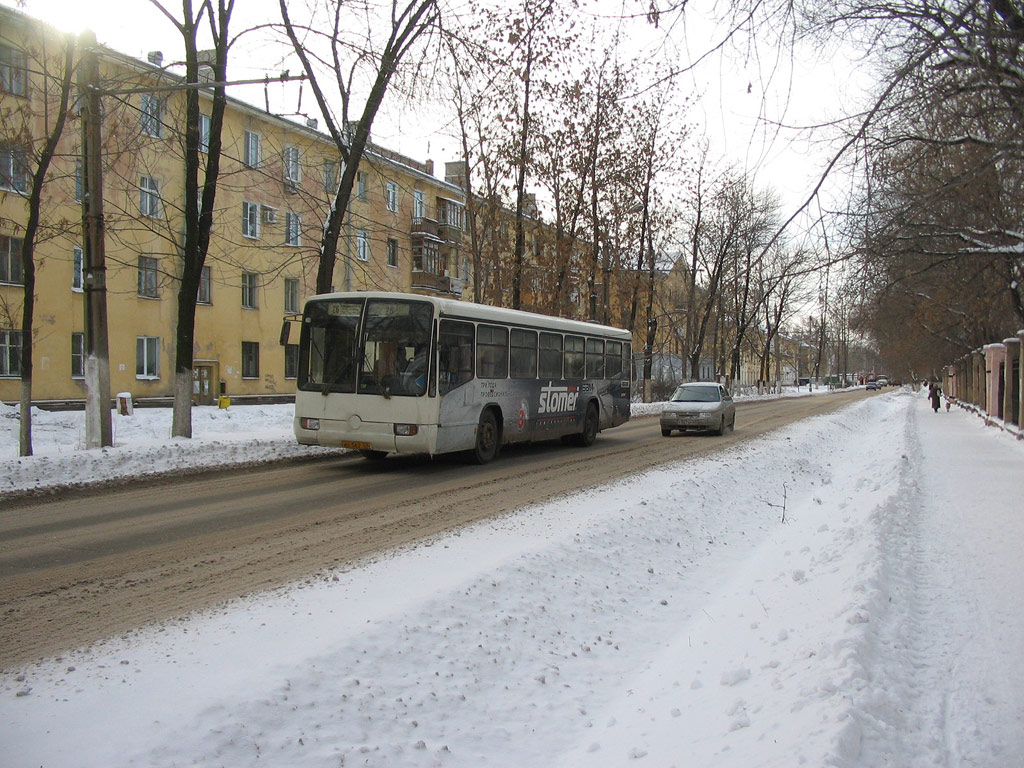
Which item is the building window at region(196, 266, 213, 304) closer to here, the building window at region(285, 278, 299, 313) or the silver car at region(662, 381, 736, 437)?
the building window at region(285, 278, 299, 313)

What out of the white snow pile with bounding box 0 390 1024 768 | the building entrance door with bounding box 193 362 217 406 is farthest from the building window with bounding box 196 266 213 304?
the white snow pile with bounding box 0 390 1024 768

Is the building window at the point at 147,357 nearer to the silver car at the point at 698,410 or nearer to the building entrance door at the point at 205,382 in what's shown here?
the building entrance door at the point at 205,382

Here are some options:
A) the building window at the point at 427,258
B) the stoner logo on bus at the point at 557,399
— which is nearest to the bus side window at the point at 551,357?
the stoner logo on bus at the point at 557,399

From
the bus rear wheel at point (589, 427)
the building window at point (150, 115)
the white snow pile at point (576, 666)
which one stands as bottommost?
the white snow pile at point (576, 666)

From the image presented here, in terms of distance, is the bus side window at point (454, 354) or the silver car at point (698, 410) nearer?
the bus side window at point (454, 354)

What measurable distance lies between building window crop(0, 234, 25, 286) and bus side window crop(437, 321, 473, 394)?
23.6 metres

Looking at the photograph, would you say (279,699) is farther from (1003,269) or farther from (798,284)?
(1003,269)

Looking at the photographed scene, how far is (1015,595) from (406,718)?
17.4 feet

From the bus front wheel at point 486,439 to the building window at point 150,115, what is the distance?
8304 mm

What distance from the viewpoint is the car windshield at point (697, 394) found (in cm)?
2244

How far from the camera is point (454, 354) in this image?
13.1m

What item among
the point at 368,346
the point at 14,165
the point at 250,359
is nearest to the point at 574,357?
the point at 368,346

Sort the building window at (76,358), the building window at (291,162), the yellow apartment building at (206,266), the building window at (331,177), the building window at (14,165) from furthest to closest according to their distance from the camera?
the building window at (76,358) < the yellow apartment building at (206,266) < the building window at (331,177) < the building window at (291,162) < the building window at (14,165)

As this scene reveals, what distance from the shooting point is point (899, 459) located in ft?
49.1
